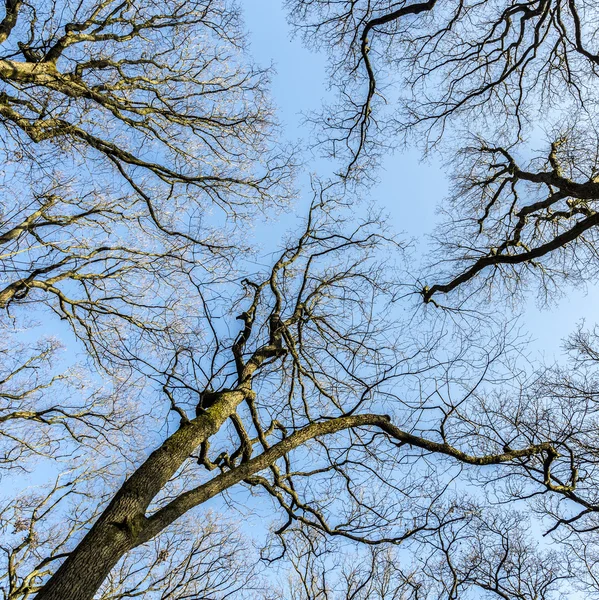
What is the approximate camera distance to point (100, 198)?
595 centimetres

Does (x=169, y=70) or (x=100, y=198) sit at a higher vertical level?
(x=169, y=70)

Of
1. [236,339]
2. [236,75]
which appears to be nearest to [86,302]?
[236,339]

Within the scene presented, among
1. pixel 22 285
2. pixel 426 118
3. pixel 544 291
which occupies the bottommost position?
pixel 22 285

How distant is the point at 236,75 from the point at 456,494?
6.36 meters

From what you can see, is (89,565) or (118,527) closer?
(89,565)

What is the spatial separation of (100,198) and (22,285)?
1518mm

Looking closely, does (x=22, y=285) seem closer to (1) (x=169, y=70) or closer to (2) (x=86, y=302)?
(2) (x=86, y=302)

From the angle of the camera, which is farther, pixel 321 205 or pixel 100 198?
pixel 321 205

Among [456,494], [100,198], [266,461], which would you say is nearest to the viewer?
[266,461]

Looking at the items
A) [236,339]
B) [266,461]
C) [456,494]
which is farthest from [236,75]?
[456,494]

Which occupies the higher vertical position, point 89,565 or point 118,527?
point 118,527

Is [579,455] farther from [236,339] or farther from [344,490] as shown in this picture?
[236,339]

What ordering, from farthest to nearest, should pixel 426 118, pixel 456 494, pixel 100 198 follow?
pixel 426 118 → pixel 100 198 → pixel 456 494

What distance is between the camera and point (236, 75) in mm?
6289
